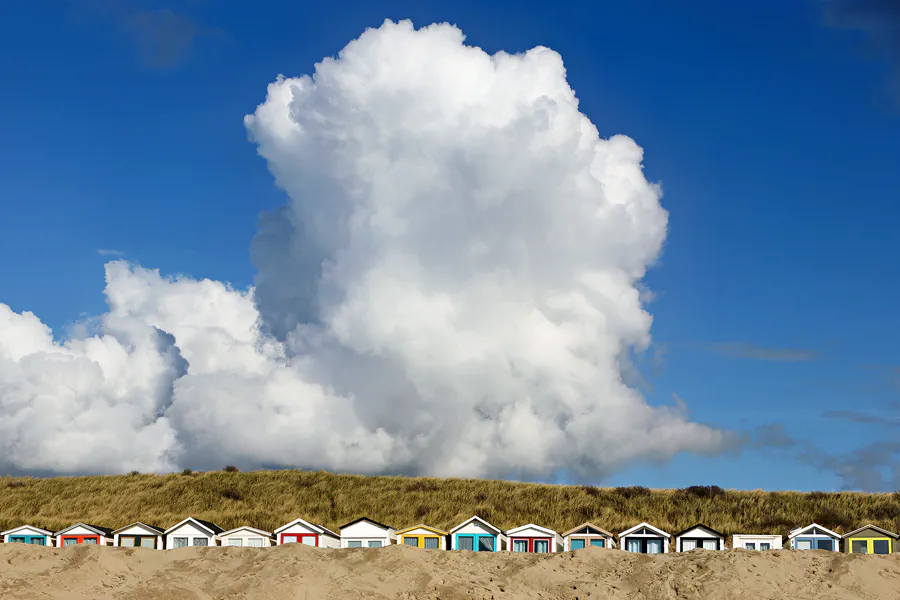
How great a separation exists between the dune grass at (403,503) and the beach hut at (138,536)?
29327mm

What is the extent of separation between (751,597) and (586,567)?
26.3ft

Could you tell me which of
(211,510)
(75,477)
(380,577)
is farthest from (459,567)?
(75,477)

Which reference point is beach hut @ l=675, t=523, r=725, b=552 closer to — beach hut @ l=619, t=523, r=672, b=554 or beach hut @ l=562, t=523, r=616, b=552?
beach hut @ l=619, t=523, r=672, b=554

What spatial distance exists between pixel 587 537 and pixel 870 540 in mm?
21094

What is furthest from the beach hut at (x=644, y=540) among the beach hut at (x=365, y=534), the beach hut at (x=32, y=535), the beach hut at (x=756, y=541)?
the beach hut at (x=32, y=535)

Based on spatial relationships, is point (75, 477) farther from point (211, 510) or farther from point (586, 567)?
point (586, 567)

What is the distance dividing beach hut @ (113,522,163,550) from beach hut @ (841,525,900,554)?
175 feet

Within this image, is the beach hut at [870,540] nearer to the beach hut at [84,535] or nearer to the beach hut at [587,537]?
the beach hut at [587,537]

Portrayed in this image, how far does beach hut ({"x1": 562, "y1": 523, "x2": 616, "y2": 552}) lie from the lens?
69.8 meters

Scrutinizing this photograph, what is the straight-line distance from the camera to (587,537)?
229ft

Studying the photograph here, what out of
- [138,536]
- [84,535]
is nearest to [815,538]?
[138,536]

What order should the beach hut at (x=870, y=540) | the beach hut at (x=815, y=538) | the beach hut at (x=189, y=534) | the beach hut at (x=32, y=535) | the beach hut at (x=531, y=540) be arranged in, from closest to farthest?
the beach hut at (x=870, y=540) → the beach hut at (x=815, y=538) → the beach hut at (x=531, y=540) → the beach hut at (x=189, y=534) → the beach hut at (x=32, y=535)

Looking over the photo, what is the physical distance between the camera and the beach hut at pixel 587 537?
69.8 m

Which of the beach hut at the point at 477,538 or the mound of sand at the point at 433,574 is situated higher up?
the beach hut at the point at 477,538
